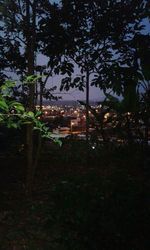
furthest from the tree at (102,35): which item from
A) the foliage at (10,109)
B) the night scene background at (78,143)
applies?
the foliage at (10,109)

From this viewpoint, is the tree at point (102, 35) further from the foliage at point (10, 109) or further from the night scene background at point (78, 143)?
the foliage at point (10, 109)

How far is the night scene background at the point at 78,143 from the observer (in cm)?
288

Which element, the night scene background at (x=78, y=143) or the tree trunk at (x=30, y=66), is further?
the tree trunk at (x=30, y=66)

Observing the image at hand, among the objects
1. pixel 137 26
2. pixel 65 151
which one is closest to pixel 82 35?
pixel 137 26

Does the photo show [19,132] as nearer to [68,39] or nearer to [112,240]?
[68,39]

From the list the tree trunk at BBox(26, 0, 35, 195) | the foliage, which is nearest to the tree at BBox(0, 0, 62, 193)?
the tree trunk at BBox(26, 0, 35, 195)

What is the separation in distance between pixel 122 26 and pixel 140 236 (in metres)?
4.60

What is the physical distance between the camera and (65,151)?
10.4 m

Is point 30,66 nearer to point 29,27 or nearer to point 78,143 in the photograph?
point 29,27

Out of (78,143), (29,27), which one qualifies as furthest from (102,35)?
(78,143)

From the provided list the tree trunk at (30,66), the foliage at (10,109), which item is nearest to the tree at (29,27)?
the tree trunk at (30,66)

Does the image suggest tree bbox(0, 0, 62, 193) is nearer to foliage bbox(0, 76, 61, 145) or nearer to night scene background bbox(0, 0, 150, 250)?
night scene background bbox(0, 0, 150, 250)

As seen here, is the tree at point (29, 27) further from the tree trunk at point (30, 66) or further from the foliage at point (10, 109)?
the foliage at point (10, 109)

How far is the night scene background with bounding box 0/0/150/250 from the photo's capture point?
9.44ft
